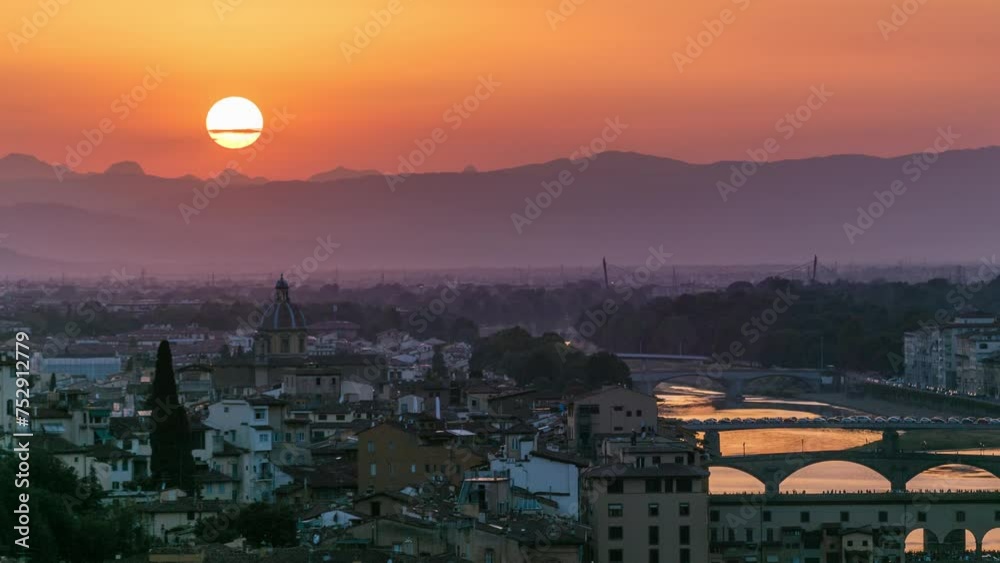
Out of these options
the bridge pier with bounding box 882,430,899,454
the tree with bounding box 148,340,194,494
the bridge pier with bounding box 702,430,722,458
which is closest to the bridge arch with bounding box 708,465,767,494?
the bridge pier with bounding box 702,430,722,458

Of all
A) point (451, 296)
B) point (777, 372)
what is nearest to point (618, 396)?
point (777, 372)

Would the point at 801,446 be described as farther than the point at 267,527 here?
Yes

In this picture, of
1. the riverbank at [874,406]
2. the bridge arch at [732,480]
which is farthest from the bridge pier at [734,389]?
the bridge arch at [732,480]

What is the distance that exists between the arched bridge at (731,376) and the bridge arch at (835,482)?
2342 cm

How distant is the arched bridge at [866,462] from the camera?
36.5 meters

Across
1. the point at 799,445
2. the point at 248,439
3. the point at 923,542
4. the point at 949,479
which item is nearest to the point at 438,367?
the point at 799,445

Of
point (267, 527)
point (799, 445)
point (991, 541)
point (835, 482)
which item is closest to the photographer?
point (267, 527)

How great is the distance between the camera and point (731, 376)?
68750 mm

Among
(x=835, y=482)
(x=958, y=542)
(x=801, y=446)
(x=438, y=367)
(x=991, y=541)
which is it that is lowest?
(x=991, y=541)

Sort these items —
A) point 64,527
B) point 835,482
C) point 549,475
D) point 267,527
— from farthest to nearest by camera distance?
Result: point 835,482, point 549,475, point 267,527, point 64,527

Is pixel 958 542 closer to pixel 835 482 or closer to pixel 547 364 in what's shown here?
pixel 835 482

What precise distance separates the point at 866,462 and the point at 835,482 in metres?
1.52

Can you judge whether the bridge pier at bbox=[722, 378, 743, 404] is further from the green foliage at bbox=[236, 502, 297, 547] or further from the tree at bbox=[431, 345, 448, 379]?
the green foliage at bbox=[236, 502, 297, 547]

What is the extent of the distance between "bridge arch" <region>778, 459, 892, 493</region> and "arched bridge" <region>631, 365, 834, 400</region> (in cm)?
2342
